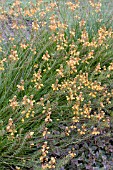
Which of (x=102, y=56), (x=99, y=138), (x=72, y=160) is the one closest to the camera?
(x=72, y=160)

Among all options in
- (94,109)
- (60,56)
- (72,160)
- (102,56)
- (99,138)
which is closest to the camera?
(72,160)

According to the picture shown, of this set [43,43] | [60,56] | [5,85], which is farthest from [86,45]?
[5,85]

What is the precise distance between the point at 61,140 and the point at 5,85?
0.69m

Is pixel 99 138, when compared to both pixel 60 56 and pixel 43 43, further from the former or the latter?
pixel 43 43

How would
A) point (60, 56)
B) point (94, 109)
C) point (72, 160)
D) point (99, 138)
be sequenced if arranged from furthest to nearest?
1. point (60, 56)
2. point (94, 109)
3. point (99, 138)
4. point (72, 160)

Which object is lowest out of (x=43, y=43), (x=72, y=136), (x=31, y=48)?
(x=72, y=136)

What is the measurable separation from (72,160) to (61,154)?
101 millimetres

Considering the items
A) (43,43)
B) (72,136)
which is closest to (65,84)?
(72,136)

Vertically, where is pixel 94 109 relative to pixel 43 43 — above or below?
below

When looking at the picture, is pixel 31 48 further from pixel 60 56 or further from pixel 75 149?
pixel 75 149

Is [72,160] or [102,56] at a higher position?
[102,56]

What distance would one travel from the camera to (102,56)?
3.79 m

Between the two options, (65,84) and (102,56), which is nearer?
(65,84)

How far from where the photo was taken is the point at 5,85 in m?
3.05
